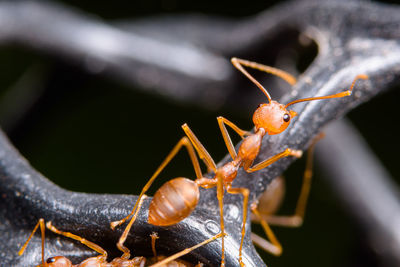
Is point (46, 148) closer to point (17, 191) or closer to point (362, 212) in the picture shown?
point (362, 212)

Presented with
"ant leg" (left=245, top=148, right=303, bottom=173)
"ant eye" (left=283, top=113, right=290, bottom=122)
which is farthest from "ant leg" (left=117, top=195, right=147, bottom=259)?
"ant eye" (left=283, top=113, right=290, bottom=122)

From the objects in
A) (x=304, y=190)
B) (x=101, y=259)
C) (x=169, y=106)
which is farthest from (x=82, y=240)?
(x=169, y=106)

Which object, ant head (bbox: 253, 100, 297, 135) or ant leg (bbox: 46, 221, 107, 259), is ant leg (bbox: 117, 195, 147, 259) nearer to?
ant leg (bbox: 46, 221, 107, 259)

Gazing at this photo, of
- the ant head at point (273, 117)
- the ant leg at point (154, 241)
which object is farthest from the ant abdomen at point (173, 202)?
the ant head at point (273, 117)

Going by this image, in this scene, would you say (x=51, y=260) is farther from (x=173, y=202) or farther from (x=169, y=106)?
(x=169, y=106)

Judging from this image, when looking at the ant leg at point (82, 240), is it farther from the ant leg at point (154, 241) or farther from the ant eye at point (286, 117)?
the ant eye at point (286, 117)

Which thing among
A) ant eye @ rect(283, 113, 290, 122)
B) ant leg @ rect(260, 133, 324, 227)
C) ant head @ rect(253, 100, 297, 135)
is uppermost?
ant eye @ rect(283, 113, 290, 122)
